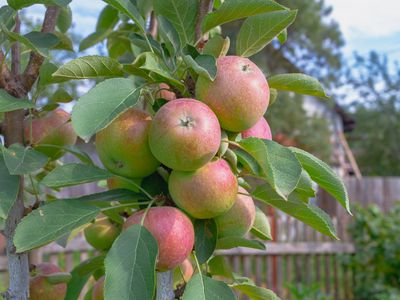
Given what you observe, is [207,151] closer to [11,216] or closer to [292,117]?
[11,216]

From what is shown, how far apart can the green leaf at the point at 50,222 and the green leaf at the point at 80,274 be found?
210 millimetres

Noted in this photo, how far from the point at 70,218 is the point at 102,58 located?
0.25 m

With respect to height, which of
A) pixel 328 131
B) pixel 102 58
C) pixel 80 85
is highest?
pixel 102 58

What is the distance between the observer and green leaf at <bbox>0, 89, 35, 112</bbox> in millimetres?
876

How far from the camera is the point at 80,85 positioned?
12891mm

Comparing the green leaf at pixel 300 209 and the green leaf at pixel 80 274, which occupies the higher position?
the green leaf at pixel 300 209

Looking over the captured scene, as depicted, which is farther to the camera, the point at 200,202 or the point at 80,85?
the point at 80,85

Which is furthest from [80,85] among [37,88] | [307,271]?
[37,88]

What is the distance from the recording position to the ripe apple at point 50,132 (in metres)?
1.07

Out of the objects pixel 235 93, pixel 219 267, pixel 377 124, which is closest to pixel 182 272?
pixel 219 267

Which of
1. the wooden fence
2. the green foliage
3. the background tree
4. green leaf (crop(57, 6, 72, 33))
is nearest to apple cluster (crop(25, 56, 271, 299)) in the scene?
green leaf (crop(57, 6, 72, 33))

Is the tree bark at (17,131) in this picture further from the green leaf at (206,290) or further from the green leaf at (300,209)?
the green leaf at (300,209)

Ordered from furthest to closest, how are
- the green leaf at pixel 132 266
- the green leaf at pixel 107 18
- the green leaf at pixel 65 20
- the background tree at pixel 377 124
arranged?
the background tree at pixel 377 124
the green leaf at pixel 107 18
the green leaf at pixel 65 20
the green leaf at pixel 132 266

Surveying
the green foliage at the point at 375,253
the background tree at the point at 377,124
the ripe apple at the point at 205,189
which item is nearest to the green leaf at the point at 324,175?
the ripe apple at the point at 205,189
